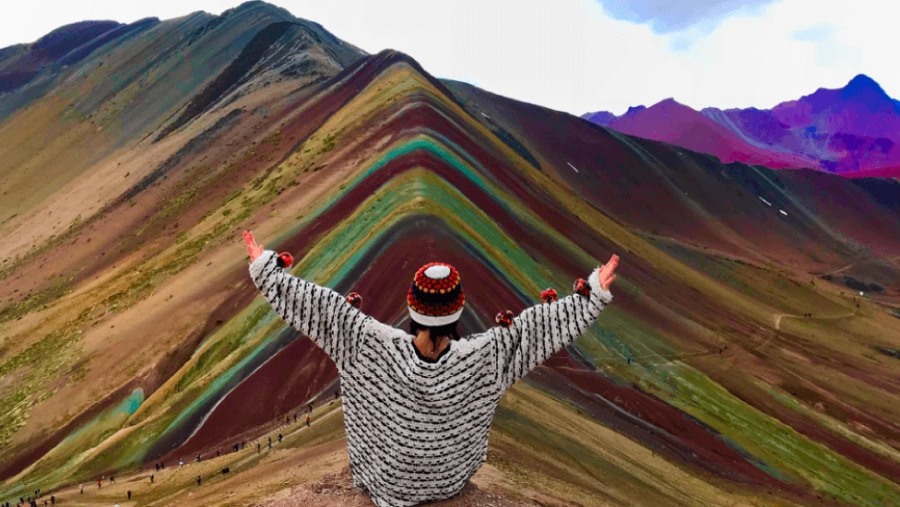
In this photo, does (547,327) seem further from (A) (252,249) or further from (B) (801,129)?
(B) (801,129)

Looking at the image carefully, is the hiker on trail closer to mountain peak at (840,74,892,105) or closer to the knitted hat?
the knitted hat

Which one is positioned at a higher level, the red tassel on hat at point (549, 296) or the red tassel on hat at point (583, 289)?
the red tassel on hat at point (583, 289)

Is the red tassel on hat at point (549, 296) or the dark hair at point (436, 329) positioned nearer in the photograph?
the dark hair at point (436, 329)

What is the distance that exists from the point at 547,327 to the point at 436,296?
2.99 feet

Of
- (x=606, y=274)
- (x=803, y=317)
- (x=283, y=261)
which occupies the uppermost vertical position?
(x=606, y=274)

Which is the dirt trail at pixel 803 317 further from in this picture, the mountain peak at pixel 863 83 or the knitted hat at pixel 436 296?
the mountain peak at pixel 863 83

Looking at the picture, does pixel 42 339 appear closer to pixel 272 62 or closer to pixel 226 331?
pixel 226 331

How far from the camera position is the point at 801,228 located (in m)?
83.4

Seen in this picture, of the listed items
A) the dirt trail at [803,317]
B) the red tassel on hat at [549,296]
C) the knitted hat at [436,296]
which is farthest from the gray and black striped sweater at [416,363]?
the dirt trail at [803,317]

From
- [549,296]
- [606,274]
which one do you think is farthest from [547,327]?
[606,274]

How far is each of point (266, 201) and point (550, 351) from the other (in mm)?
35591

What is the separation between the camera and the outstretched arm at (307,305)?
14.8ft

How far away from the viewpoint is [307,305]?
4555 millimetres

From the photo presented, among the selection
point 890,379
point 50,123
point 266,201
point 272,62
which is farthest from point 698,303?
point 50,123
